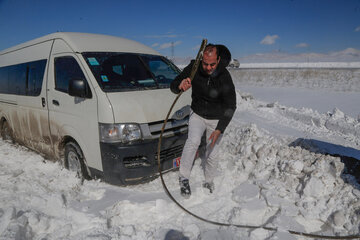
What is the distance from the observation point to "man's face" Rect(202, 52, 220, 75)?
302 cm

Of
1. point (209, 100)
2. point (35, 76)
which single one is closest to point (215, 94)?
point (209, 100)

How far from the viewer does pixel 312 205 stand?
3.04m

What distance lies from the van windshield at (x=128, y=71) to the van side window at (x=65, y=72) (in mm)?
219

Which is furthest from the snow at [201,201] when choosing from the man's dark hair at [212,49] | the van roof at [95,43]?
the van roof at [95,43]

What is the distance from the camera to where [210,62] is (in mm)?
3033

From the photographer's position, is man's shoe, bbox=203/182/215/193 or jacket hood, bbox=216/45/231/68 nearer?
jacket hood, bbox=216/45/231/68

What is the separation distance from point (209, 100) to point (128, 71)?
1.52 meters

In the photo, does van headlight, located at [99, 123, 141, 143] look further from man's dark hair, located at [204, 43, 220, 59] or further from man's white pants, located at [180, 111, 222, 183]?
man's dark hair, located at [204, 43, 220, 59]

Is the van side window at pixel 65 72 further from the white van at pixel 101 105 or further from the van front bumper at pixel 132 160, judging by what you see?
the van front bumper at pixel 132 160

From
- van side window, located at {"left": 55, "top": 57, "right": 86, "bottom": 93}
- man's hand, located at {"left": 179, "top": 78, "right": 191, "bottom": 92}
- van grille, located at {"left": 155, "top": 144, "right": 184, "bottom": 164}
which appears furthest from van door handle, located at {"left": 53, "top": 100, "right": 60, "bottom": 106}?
man's hand, located at {"left": 179, "top": 78, "right": 191, "bottom": 92}

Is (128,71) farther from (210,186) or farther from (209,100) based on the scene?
(210,186)

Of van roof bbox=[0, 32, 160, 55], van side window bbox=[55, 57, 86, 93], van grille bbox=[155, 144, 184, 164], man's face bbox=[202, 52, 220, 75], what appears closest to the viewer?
man's face bbox=[202, 52, 220, 75]

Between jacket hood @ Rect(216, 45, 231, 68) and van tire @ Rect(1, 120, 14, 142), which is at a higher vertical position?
jacket hood @ Rect(216, 45, 231, 68)

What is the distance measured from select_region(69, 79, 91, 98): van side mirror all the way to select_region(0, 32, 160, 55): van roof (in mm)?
667
